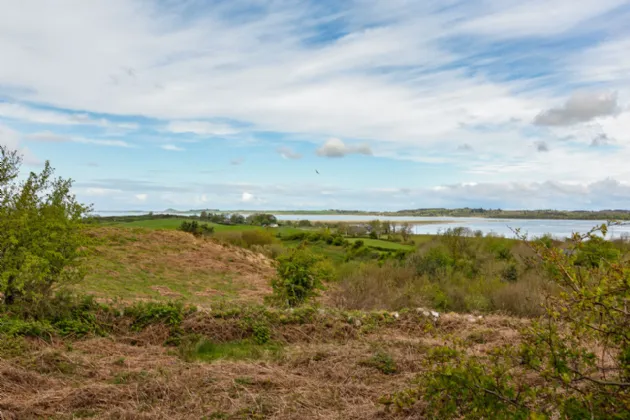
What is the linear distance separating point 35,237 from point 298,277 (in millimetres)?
5703

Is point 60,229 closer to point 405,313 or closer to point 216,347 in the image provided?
point 216,347

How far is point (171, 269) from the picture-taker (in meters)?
18.1

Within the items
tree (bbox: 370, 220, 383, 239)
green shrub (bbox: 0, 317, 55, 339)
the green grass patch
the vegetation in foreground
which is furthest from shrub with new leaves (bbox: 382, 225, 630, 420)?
Answer: tree (bbox: 370, 220, 383, 239)

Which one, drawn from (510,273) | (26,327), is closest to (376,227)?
(510,273)

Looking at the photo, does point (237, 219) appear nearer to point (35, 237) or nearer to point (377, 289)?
point (377, 289)

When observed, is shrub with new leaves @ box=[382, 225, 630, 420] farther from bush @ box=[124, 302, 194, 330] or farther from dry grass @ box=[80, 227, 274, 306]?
dry grass @ box=[80, 227, 274, 306]

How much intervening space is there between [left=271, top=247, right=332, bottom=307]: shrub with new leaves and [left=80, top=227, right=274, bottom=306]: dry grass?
1980mm

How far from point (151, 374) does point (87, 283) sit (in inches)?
320

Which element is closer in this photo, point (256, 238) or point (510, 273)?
point (510, 273)

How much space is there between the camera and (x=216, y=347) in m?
7.71

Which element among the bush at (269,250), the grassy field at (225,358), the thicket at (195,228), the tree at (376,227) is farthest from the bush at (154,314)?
the tree at (376,227)

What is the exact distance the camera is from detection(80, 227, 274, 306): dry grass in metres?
13.6

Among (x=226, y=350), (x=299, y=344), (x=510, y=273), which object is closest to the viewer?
(x=226, y=350)

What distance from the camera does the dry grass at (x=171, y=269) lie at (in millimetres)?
13602
